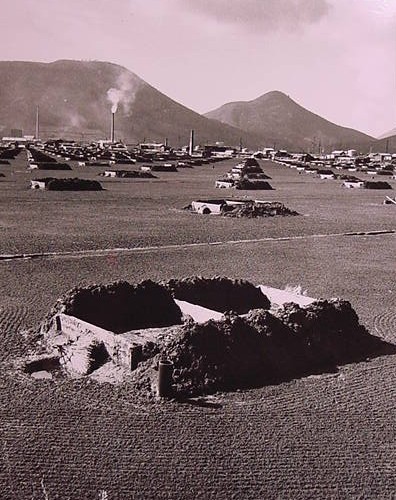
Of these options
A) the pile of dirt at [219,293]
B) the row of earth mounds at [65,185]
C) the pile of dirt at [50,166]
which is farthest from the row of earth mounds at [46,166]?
the pile of dirt at [219,293]

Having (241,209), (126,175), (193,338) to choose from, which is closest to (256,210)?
(241,209)

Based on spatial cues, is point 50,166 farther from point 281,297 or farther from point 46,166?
point 281,297

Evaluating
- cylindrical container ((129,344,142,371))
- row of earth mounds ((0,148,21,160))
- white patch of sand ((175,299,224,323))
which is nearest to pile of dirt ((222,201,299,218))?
white patch of sand ((175,299,224,323))

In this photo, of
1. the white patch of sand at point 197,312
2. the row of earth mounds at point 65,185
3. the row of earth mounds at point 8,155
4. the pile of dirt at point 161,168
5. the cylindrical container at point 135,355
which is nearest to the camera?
the cylindrical container at point 135,355

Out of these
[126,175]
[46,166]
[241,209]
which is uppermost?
[241,209]

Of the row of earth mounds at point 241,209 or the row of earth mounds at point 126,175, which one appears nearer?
the row of earth mounds at point 241,209

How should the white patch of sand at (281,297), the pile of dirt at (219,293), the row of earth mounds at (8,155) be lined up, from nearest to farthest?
the white patch of sand at (281,297), the pile of dirt at (219,293), the row of earth mounds at (8,155)

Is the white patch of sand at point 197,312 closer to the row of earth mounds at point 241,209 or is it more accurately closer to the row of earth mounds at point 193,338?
the row of earth mounds at point 193,338
